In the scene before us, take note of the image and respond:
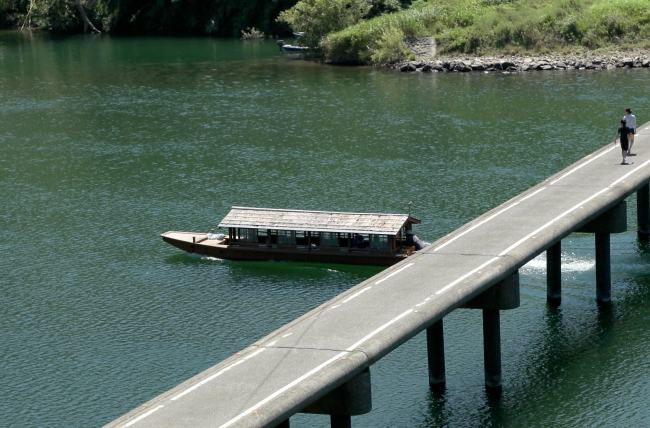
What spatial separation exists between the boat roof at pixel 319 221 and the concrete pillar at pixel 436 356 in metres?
12.9

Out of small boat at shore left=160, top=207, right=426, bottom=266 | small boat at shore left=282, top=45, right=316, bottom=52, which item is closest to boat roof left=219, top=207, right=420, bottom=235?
small boat at shore left=160, top=207, right=426, bottom=266

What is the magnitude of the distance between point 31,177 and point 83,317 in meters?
27.2

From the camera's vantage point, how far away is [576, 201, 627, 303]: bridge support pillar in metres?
42.9

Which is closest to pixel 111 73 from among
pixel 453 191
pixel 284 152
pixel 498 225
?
pixel 284 152

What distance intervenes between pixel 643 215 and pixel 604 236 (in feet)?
32.4

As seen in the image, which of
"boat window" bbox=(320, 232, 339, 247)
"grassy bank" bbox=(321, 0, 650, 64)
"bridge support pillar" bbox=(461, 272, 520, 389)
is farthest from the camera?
"grassy bank" bbox=(321, 0, 650, 64)

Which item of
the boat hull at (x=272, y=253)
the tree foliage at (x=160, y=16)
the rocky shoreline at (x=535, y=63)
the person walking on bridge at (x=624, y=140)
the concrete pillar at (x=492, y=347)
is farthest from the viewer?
the tree foliage at (x=160, y=16)

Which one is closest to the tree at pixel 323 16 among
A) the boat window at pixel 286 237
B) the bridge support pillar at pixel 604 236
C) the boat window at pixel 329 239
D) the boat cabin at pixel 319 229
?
the boat cabin at pixel 319 229

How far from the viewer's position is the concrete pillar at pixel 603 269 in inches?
1722

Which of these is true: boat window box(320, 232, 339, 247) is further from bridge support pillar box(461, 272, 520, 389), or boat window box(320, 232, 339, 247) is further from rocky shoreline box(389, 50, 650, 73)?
rocky shoreline box(389, 50, 650, 73)

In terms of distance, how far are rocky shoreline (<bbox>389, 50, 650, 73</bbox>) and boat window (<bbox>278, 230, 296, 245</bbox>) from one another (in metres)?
60.5

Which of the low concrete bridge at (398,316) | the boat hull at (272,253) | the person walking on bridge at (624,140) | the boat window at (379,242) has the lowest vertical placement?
the boat hull at (272,253)

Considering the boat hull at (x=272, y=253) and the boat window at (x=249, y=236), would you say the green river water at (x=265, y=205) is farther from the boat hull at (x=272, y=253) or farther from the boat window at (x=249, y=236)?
the boat window at (x=249, y=236)

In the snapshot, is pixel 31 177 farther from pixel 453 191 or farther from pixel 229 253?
pixel 453 191
